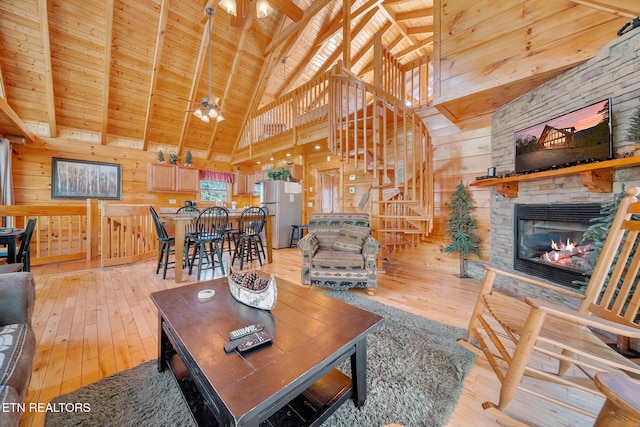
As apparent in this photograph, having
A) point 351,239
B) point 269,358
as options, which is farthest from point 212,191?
point 269,358

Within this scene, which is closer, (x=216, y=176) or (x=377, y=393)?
(x=377, y=393)

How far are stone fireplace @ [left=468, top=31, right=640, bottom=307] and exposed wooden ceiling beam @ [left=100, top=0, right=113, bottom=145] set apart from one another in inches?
236

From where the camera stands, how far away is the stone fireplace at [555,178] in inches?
74.5

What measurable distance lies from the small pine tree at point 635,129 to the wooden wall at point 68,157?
25.4 ft

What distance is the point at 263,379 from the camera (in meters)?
0.78

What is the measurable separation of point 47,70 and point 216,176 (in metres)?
3.59

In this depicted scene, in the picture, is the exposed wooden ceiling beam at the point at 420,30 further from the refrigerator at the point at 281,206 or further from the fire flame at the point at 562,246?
the fire flame at the point at 562,246

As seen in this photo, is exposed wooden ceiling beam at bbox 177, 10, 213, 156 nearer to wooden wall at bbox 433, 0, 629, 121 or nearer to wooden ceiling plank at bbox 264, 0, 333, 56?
wooden ceiling plank at bbox 264, 0, 333, 56

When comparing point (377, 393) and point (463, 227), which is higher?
point (463, 227)

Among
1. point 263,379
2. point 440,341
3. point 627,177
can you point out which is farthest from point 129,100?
point 627,177

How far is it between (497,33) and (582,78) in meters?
0.88

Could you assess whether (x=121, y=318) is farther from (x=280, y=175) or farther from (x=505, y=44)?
(x=505, y=44)

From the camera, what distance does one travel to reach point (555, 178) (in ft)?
8.13

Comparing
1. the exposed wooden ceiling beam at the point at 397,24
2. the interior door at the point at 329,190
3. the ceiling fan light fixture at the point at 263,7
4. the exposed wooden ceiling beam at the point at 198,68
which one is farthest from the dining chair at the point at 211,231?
the exposed wooden ceiling beam at the point at 397,24
